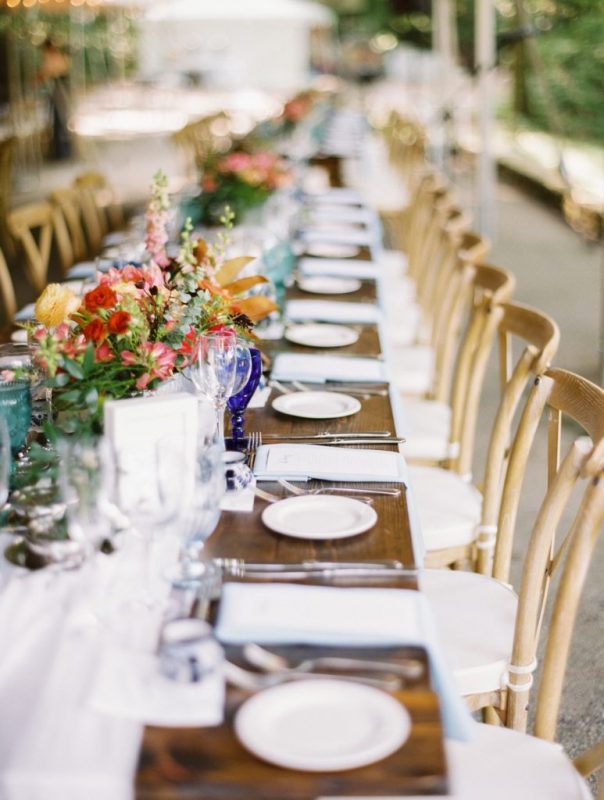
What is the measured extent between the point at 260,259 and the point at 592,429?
5.05 feet

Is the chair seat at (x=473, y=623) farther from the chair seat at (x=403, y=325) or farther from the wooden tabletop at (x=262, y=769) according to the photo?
the chair seat at (x=403, y=325)

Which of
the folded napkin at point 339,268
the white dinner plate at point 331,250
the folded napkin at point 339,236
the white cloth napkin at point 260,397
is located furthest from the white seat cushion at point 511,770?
the folded napkin at point 339,236

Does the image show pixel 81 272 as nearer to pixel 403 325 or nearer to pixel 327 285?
pixel 327 285

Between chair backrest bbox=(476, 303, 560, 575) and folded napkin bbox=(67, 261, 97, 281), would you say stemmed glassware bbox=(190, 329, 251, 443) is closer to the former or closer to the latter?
chair backrest bbox=(476, 303, 560, 575)

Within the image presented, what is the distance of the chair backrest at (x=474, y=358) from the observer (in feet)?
9.15

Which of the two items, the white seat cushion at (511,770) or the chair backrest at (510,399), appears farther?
the chair backrest at (510,399)

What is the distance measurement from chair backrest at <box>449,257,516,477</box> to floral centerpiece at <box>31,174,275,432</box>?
2.95ft

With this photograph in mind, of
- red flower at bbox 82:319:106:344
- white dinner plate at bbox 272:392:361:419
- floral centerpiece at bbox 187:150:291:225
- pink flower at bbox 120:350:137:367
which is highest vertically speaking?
floral centerpiece at bbox 187:150:291:225

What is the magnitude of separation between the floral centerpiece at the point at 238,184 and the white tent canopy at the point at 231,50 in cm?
1695

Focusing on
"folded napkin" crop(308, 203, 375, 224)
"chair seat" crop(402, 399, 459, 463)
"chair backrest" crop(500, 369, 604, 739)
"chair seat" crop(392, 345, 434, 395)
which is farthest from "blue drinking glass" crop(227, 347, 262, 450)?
"folded napkin" crop(308, 203, 375, 224)

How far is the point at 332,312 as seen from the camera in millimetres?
3146

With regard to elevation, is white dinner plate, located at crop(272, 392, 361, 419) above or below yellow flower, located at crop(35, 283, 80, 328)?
below

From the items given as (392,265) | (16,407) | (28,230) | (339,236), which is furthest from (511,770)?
(392,265)

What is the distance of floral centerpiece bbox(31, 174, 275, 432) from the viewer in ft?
5.52
